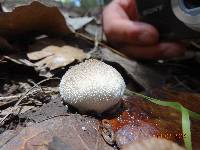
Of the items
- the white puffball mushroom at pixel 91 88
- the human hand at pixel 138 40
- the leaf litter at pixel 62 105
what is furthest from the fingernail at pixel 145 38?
the white puffball mushroom at pixel 91 88

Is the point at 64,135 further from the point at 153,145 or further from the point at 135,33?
the point at 135,33

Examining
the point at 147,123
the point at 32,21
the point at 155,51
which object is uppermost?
the point at 32,21

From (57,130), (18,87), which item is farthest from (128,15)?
(57,130)

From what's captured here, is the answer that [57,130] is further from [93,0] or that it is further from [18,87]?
[93,0]

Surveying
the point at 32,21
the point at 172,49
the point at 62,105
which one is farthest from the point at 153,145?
the point at 172,49

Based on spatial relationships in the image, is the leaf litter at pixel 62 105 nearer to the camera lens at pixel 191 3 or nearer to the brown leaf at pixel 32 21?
the brown leaf at pixel 32 21

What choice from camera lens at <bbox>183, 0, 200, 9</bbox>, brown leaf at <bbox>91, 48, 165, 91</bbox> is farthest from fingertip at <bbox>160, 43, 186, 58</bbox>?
camera lens at <bbox>183, 0, 200, 9</bbox>

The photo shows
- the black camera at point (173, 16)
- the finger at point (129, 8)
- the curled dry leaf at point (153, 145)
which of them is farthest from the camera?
the finger at point (129, 8)
